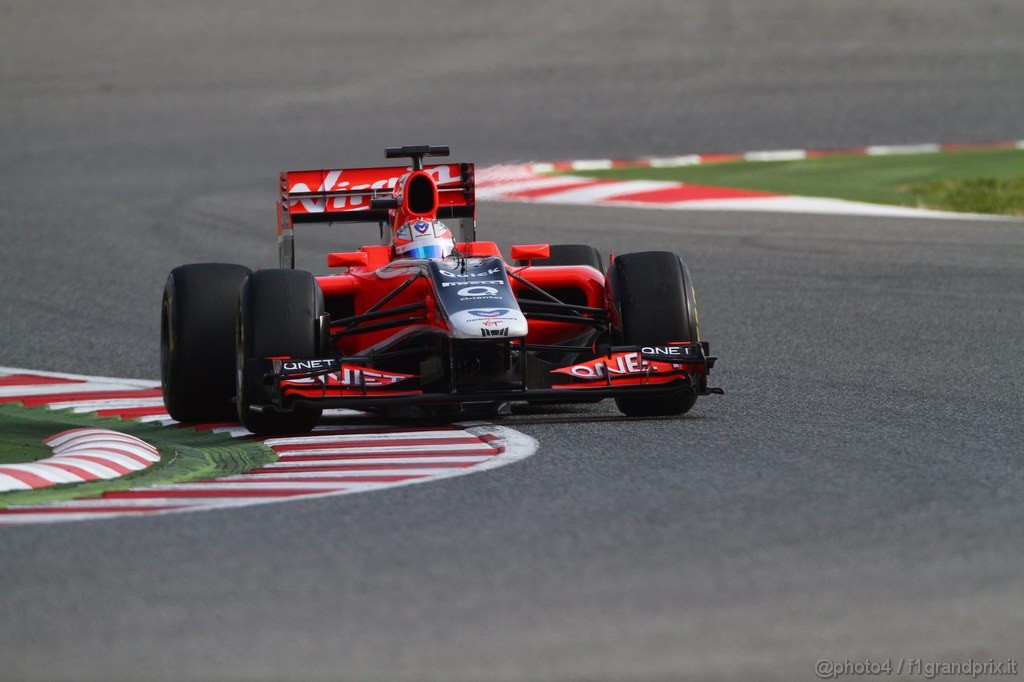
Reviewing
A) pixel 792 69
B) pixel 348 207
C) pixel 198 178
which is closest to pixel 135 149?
pixel 198 178

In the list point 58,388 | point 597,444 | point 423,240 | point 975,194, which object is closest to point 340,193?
point 423,240

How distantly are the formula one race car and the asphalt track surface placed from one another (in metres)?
0.28

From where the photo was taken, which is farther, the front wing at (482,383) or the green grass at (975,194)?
the green grass at (975,194)

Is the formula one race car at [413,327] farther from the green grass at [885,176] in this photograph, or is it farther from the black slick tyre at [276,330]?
the green grass at [885,176]

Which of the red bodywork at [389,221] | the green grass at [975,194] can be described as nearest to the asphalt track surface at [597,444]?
the red bodywork at [389,221]

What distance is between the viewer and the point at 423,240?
8.32 m

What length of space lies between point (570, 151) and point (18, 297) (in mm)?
10890

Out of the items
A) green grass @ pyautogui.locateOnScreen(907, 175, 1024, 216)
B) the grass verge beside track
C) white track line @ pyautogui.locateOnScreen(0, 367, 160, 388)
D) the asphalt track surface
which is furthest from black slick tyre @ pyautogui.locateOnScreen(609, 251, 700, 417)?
green grass @ pyautogui.locateOnScreen(907, 175, 1024, 216)

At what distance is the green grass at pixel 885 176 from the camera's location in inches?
699

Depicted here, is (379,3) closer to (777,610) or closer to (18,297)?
(18,297)

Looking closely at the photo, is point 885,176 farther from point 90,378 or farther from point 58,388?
point 58,388

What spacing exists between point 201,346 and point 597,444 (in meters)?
2.36

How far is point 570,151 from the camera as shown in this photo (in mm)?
22734

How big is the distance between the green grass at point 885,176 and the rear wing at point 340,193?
30.3ft
